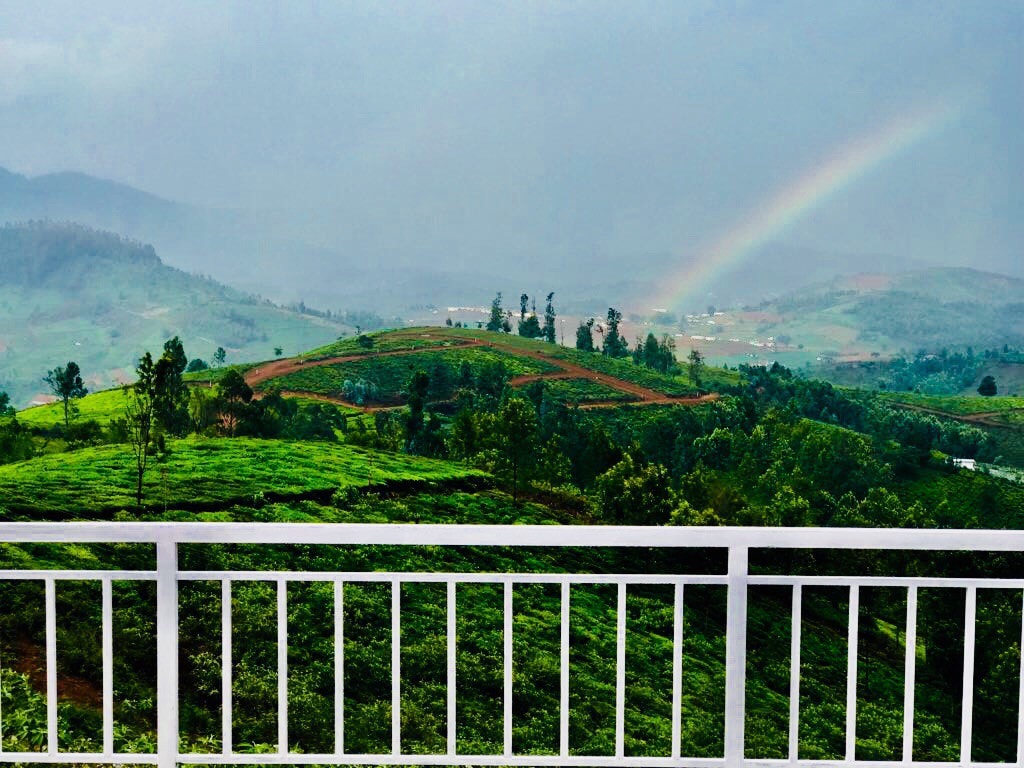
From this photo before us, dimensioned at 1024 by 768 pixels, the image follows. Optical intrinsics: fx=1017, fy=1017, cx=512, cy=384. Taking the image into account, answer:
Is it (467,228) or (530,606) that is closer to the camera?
(530,606)

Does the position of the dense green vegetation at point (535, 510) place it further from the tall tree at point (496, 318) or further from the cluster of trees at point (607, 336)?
the tall tree at point (496, 318)

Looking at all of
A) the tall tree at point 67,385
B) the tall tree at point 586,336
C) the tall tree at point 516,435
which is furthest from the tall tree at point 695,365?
the tall tree at point 67,385

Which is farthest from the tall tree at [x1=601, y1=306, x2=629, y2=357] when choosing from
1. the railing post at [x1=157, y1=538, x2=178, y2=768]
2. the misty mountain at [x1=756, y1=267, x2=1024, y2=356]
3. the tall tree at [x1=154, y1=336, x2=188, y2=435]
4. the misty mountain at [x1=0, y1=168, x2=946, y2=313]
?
the railing post at [x1=157, y1=538, x2=178, y2=768]

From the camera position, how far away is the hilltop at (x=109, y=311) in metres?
15.3

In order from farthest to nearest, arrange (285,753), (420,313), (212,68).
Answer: (420,313) < (212,68) < (285,753)

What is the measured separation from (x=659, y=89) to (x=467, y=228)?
3772 millimetres

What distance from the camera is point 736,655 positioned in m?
2.06

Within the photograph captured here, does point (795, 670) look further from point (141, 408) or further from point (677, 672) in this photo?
point (141, 408)

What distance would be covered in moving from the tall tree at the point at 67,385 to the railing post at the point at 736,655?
1424cm

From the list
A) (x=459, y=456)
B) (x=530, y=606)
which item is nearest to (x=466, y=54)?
(x=459, y=456)

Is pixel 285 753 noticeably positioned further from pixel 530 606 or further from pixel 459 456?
pixel 459 456

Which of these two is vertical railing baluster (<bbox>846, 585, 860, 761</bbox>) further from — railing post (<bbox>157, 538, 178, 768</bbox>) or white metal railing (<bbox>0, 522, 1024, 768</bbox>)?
railing post (<bbox>157, 538, 178, 768</bbox>)

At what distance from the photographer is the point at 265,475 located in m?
14.7

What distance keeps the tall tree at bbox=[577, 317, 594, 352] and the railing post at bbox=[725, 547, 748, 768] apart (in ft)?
46.3
